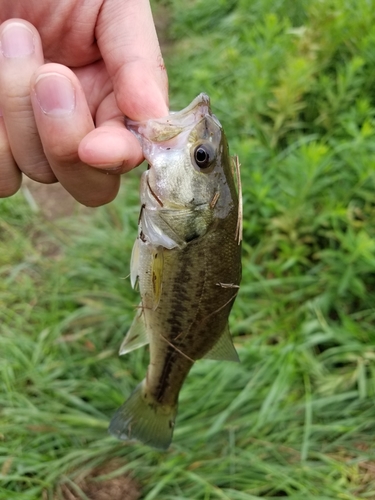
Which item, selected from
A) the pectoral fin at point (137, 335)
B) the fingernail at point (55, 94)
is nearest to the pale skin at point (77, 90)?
the fingernail at point (55, 94)

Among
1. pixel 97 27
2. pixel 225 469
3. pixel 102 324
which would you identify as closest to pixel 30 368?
pixel 102 324

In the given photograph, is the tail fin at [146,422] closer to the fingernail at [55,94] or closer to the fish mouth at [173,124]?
the fish mouth at [173,124]

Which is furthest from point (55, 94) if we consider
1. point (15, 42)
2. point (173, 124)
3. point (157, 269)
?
point (157, 269)

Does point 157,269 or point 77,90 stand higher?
point 77,90

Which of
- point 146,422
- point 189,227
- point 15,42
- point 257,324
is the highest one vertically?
point 15,42

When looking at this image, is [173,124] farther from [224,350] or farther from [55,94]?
[224,350]

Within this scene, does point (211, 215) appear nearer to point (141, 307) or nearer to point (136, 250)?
point (136, 250)
